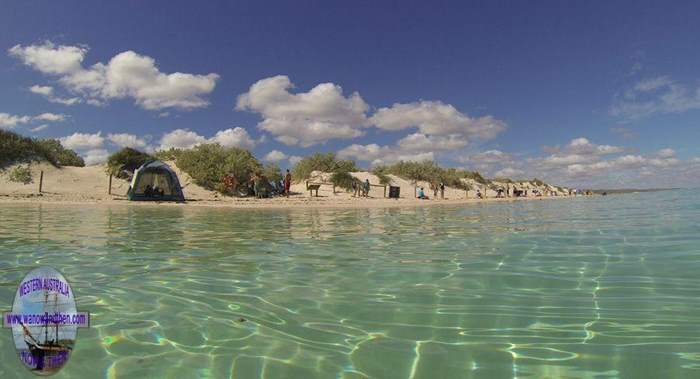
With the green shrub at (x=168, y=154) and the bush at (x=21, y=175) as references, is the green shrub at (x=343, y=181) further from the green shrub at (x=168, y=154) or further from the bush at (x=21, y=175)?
the bush at (x=21, y=175)

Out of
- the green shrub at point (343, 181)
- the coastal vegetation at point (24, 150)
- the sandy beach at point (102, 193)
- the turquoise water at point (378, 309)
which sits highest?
the coastal vegetation at point (24, 150)

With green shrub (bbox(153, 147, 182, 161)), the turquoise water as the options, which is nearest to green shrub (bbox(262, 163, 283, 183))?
green shrub (bbox(153, 147, 182, 161))

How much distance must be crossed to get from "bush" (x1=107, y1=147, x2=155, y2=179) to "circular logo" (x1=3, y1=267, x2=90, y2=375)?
28877 mm

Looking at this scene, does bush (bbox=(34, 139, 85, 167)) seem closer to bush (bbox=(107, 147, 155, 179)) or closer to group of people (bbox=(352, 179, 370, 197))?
bush (bbox=(107, 147, 155, 179))

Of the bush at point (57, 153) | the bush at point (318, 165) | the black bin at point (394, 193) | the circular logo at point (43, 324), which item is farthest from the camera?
the bush at point (318, 165)

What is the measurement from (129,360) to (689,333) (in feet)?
11.7

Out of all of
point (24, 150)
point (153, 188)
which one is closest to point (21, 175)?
point (24, 150)

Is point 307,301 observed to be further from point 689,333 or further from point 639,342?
point 689,333

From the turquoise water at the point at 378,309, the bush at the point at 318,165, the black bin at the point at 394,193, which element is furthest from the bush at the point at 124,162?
the turquoise water at the point at 378,309

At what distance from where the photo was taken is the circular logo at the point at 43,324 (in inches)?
89.1

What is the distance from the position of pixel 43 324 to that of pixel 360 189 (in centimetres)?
3099

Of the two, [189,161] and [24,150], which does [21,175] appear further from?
[189,161]

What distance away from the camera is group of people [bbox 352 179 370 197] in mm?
31281

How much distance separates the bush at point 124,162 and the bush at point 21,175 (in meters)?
4.35
